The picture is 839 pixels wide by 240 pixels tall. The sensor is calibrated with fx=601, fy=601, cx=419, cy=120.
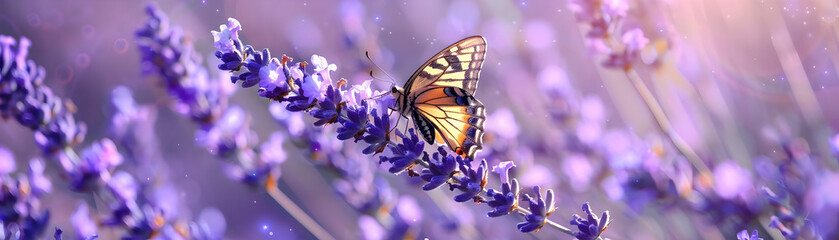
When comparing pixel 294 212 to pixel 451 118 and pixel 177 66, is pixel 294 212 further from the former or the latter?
pixel 451 118

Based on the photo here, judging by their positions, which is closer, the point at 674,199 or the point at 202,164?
the point at 674,199

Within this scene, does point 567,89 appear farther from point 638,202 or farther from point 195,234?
point 195,234

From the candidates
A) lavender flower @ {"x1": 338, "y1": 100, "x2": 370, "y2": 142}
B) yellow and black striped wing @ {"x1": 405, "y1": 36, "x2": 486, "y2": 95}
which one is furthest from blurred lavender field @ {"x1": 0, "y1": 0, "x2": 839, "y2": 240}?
yellow and black striped wing @ {"x1": 405, "y1": 36, "x2": 486, "y2": 95}

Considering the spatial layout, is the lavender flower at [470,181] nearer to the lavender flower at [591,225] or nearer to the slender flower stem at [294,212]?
the lavender flower at [591,225]

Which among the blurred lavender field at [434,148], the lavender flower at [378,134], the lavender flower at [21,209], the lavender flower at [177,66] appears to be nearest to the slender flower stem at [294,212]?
the blurred lavender field at [434,148]

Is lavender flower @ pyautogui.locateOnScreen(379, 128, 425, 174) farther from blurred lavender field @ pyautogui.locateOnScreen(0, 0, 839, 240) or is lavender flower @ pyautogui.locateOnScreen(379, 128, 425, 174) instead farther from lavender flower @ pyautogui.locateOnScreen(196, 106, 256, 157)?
lavender flower @ pyautogui.locateOnScreen(196, 106, 256, 157)

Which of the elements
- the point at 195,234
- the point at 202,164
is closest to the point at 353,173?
the point at 195,234

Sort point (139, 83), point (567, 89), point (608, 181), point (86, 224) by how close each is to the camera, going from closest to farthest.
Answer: point (86, 224), point (608, 181), point (567, 89), point (139, 83)
